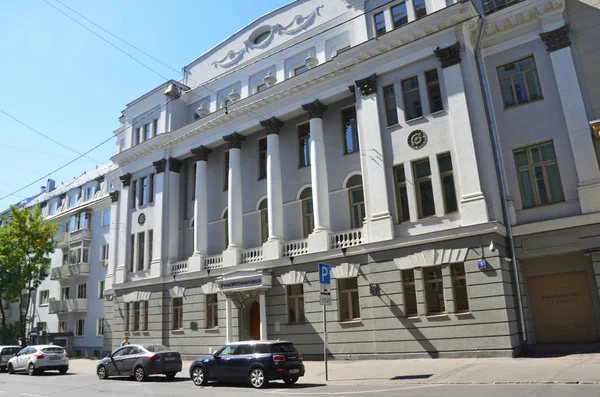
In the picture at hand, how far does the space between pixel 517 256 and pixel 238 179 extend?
16017mm

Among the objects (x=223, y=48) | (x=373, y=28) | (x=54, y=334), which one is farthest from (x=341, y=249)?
(x=54, y=334)

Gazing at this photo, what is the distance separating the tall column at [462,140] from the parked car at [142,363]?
42.2 feet

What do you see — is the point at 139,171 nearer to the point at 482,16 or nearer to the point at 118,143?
the point at 118,143

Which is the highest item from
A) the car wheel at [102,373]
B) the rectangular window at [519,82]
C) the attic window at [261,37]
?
the attic window at [261,37]

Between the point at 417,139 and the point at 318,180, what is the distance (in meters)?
5.66

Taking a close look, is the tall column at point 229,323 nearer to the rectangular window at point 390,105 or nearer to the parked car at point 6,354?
the parked car at point 6,354

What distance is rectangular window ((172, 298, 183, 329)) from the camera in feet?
96.1

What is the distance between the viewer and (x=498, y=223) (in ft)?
61.1

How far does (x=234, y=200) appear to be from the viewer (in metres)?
28.2

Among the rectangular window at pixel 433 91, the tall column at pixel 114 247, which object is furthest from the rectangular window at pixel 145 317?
the rectangular window at pixel 433 91

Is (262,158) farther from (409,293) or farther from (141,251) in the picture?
(409,293)

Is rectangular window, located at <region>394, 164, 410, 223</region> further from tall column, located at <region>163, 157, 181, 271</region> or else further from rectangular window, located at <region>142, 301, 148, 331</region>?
rectangular window, located at <region>142, 301, 148, 331</region>

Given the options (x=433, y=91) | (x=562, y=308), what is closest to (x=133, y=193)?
(x=433, y=91)

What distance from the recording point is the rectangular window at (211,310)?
2748 cm
